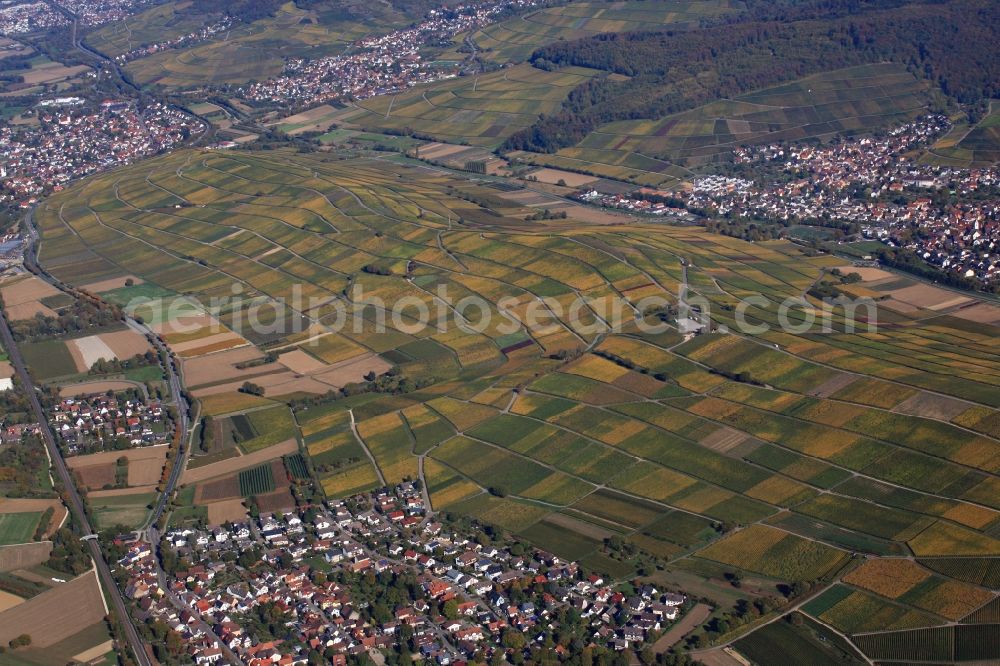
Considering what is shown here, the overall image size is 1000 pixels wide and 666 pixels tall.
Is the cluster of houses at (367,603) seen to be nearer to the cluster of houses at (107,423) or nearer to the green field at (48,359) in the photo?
the cluster of houses at (107,423)

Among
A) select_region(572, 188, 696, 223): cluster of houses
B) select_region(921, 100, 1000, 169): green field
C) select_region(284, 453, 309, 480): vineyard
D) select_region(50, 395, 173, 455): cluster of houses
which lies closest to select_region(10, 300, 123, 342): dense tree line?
select_region(50, 395, 173, 455): cluster of houses

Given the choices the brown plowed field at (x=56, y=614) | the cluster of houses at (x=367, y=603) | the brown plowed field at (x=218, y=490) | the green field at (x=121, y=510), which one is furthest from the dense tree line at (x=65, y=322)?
the brown plowed field at (x=56, y=614)

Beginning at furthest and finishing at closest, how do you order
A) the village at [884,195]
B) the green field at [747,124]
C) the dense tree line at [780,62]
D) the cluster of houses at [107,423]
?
A: the dense tree line at [780,62]
the green field at [747,124]
the village at [884,195]
the cluster of houses at [107,423]

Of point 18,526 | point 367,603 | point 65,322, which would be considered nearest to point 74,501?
point 18,526

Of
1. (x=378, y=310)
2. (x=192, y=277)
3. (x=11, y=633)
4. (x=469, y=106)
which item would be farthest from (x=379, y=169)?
(x=11, y=633)

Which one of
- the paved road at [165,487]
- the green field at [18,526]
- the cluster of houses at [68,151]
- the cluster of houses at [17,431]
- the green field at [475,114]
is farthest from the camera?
the green field at [475,114]

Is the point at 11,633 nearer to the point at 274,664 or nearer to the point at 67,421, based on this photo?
the point at 274,664
